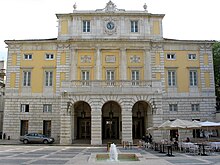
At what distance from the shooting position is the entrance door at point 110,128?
36.2 meters

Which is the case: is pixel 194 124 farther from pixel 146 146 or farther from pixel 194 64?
pixel 194 64

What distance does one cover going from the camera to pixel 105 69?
37.6 m

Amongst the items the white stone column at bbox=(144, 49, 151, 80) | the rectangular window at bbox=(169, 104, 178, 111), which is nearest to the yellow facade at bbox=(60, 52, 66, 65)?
the white stone column at bbox=(144, 49, 151, 80)

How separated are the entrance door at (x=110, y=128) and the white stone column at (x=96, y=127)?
19.9ft

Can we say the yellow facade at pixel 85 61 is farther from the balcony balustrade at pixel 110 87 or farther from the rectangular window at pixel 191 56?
the rectangular window at pixel 191 56

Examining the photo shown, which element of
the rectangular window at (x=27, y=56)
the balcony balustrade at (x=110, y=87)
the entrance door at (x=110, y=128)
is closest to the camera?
the balcony balustrade at (x=110, y=87)

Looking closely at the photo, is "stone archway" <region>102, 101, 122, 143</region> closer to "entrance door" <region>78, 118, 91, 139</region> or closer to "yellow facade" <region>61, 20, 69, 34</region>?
"entrance door" <region>78, 118, 91, 139</region>

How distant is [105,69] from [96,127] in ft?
32.6

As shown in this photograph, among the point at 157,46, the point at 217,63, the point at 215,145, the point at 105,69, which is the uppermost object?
the point at 157,46

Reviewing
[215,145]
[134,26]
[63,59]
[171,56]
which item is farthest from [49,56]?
[215,145]

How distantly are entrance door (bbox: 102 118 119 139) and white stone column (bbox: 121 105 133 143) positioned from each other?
239 inches

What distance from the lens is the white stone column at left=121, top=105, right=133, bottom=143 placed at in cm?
3008

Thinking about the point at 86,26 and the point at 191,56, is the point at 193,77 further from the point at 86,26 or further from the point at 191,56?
the point at 86,26

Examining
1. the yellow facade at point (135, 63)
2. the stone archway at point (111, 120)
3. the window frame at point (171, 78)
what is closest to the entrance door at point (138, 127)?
the stone archway at point (111, 120)
